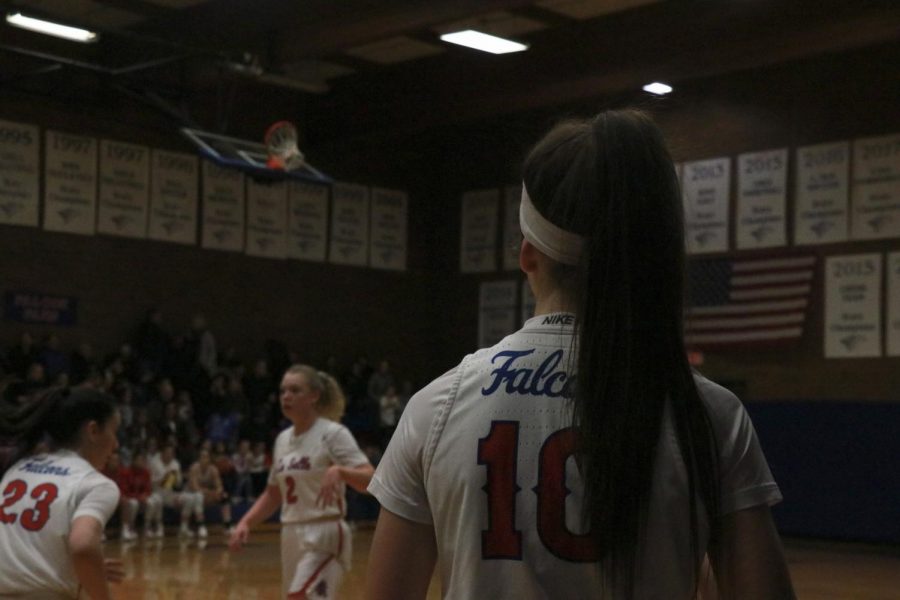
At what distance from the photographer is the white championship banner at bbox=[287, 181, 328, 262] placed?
21.6m

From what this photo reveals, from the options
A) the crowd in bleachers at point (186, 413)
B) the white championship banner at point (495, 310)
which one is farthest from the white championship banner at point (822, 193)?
the crowd in bleachers at point (186, 413)

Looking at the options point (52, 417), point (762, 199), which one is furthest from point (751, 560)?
point (762, 199)

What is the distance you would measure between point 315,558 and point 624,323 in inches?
218

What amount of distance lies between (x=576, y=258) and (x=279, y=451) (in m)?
5.79

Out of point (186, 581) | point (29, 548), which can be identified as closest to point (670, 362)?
point (29, 548)

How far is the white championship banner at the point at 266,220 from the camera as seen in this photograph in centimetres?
2103

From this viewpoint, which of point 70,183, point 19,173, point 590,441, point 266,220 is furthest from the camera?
point 266,220

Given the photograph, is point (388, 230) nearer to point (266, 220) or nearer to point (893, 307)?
→ point (266, 220)

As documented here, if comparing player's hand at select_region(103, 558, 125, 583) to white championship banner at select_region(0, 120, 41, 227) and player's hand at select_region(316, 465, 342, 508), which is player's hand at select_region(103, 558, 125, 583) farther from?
white championship banner at select_region(0, 120, 41, 227)

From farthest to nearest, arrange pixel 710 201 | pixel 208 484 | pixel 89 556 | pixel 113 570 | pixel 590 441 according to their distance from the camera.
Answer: pixel 710 201 < pixel 208 484 < pixel 113 570 < pixel 89 556 < pixel 590 441

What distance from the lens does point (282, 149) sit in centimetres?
1602

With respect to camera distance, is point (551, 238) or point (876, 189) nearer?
point (551, 238)

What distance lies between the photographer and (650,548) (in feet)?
5.37

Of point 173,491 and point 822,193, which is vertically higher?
point 822,193
